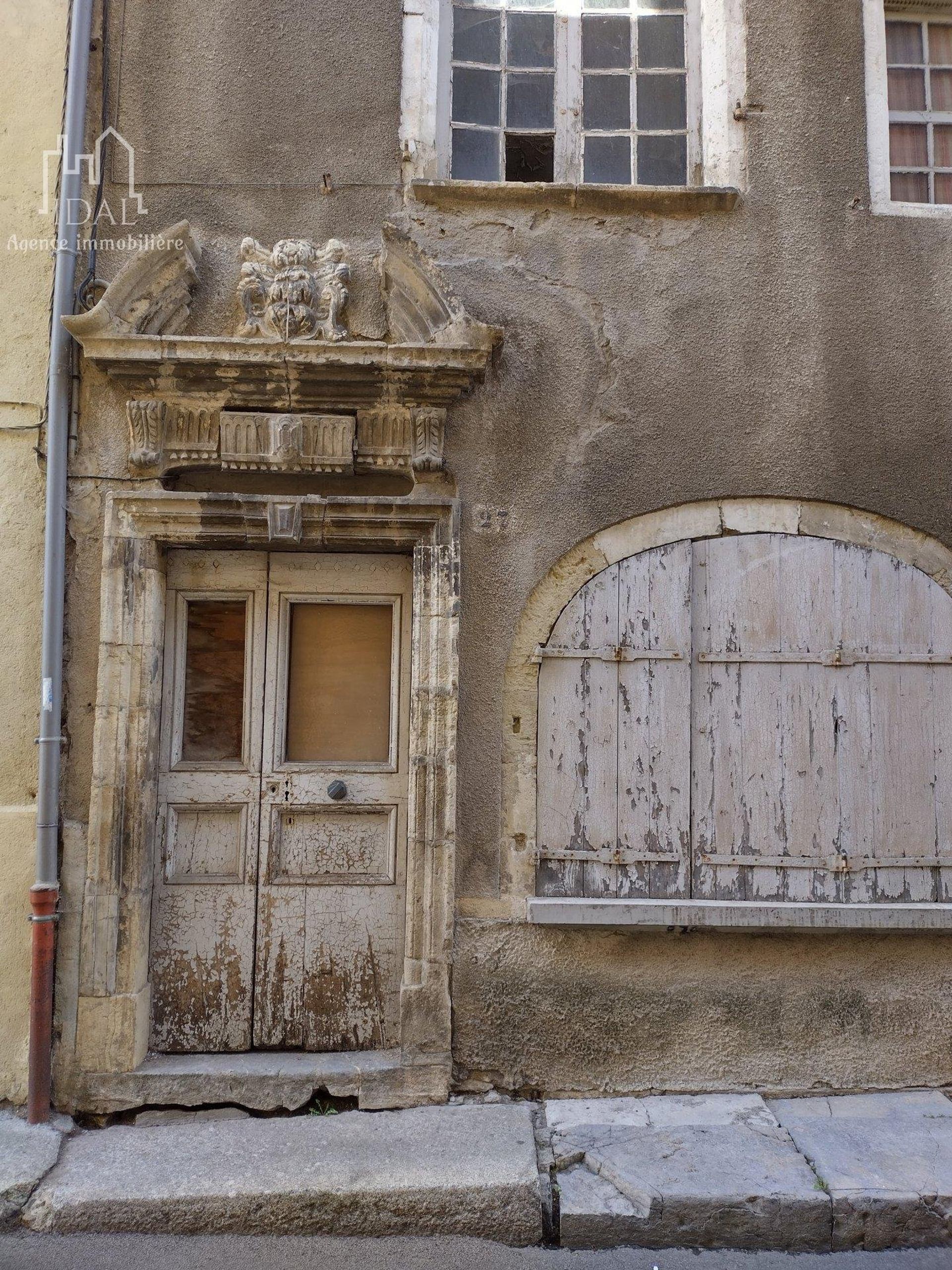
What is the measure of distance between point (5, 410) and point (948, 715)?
4046 millimetres

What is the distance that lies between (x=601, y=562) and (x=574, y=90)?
7.27ft

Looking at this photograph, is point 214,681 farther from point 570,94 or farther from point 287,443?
point 570,94

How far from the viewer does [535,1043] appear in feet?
11.5

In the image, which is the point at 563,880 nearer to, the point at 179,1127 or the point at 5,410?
the point at 179,1127

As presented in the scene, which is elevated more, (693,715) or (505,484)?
(505,484)

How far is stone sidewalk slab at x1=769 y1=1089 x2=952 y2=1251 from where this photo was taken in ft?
9.36

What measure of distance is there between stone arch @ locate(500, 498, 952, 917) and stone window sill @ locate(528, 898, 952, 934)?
19 centimetres

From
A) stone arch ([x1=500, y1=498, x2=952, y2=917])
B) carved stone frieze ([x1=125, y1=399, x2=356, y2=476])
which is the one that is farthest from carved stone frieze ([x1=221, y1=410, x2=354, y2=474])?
stone arch ([x1=500, y1=498, x2=952, y2=917])

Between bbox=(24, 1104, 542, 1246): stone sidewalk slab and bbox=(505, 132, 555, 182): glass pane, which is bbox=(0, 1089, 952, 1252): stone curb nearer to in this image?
bbox=(24, 1104, 542, 1246): stone sidewalk slab

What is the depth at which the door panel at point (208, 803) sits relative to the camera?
3.65 metres

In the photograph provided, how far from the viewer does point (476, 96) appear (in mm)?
4074

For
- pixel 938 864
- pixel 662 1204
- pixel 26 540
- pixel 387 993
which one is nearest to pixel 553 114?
pixel 26 540

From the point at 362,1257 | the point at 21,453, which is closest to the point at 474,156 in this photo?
the point at 21,453

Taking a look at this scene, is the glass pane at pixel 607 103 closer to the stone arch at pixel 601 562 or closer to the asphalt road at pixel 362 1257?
the stone arch at pixel 601 562
